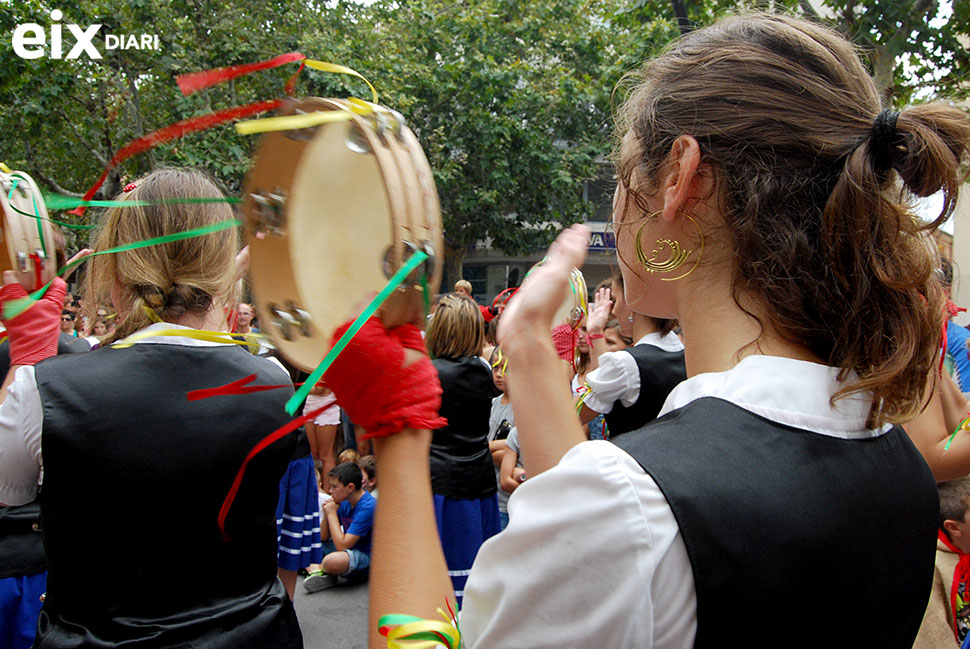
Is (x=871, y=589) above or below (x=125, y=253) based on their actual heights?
below

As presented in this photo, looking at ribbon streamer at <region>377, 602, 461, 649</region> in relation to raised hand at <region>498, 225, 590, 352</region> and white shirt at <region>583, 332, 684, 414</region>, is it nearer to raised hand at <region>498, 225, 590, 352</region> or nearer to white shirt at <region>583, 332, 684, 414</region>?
raised hand at <region>498, 225, 590, 352</region>

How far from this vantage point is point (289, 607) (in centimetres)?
183

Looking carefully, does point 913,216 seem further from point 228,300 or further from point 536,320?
point 228,300

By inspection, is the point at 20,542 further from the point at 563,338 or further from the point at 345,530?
the point at 345,530

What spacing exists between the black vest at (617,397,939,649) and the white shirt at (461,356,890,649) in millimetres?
17

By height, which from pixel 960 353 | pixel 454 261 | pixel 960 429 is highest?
pixel 960 429

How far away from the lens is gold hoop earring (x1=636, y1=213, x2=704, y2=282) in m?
0.98

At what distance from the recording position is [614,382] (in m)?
3.07

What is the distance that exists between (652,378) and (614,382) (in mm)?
167

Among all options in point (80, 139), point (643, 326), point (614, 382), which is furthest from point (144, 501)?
point (80, 139)

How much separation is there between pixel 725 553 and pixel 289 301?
2.19 feet

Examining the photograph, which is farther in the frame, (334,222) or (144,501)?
(144,501)

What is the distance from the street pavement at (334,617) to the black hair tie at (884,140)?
12.9 feet

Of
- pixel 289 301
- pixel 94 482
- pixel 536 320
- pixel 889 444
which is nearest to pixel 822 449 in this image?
pixel 889 444
